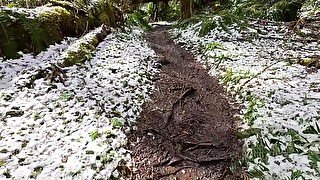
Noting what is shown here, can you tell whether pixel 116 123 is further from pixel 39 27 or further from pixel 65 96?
pixel 39 27

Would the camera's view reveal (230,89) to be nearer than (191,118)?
No

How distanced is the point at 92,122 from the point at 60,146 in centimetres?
72

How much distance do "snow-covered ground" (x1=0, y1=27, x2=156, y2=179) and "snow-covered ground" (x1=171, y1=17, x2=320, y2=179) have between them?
1.90 m

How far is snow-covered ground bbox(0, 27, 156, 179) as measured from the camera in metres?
3.49

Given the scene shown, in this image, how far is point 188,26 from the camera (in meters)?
12.6

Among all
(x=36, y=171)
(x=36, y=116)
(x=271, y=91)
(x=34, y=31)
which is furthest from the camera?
(x=34, y=31)

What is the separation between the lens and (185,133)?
462cm

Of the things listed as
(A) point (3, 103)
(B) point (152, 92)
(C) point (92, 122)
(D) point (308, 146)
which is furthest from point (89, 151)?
(D) point (308, 146)

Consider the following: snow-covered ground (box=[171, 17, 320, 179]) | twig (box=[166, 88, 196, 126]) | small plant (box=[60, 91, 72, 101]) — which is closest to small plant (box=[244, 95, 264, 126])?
snow-covered ground (box=[171, 17, 320, 179])

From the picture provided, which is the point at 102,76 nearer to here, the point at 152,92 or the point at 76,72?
the point at 76,72

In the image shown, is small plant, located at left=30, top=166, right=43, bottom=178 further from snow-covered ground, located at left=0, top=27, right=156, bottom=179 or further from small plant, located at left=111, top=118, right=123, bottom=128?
small plant, located at left=111, top=118, right=123, bottom=128

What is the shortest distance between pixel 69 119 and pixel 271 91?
153 inches

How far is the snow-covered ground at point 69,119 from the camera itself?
3.49 metres

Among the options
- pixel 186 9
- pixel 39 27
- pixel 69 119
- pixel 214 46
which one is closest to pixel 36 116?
pixel 69 119
